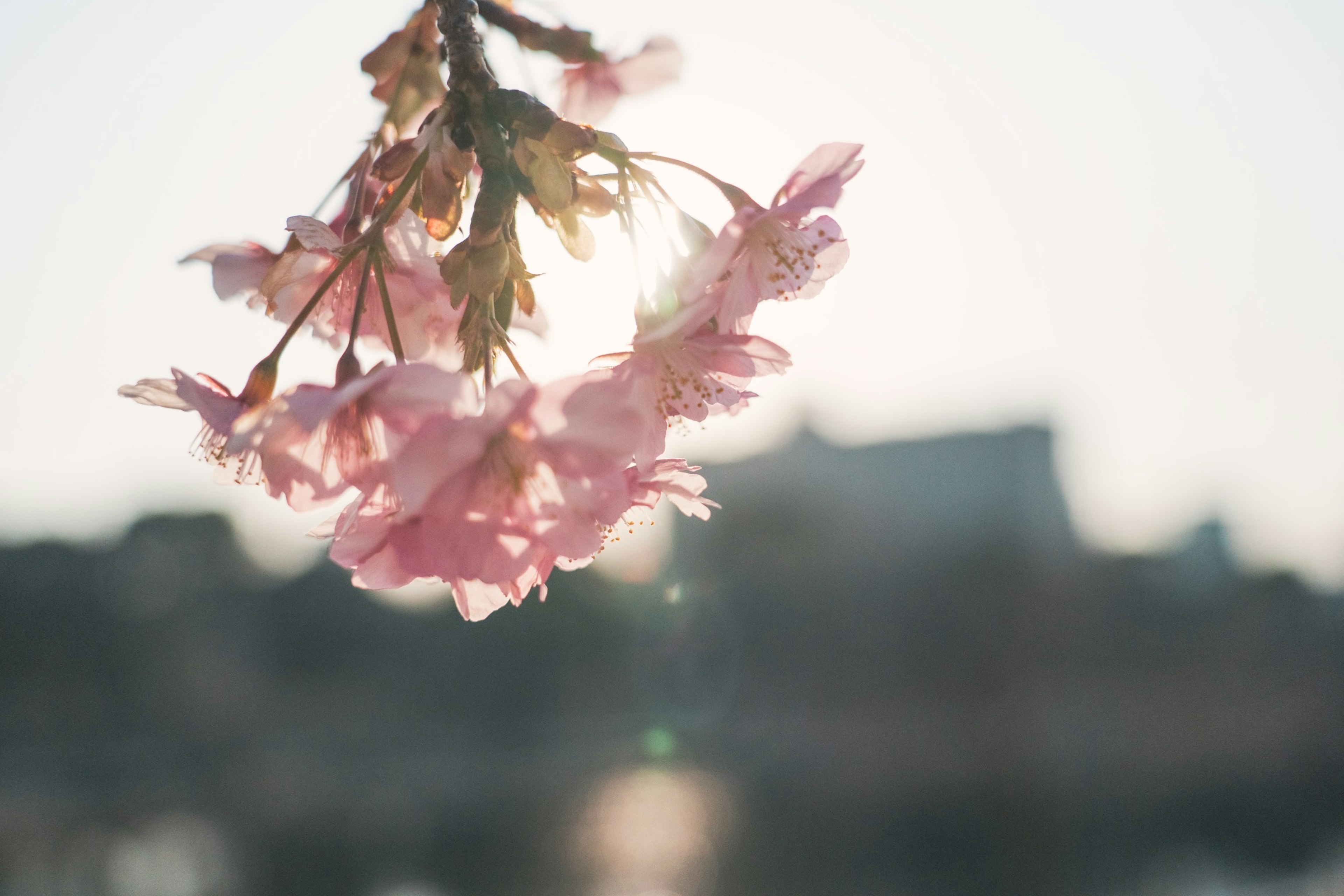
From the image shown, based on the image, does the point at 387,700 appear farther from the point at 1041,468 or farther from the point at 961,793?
the point at 1041,468

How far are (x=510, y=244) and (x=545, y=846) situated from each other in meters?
21.1

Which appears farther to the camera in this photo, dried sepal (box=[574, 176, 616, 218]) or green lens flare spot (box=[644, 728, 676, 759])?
green lens flare spot (box=[644, 728, 676, 759])

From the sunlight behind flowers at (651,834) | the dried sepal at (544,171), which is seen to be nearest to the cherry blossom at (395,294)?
the dried sepal at (544,171)

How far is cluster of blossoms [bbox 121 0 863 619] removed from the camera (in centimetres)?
57

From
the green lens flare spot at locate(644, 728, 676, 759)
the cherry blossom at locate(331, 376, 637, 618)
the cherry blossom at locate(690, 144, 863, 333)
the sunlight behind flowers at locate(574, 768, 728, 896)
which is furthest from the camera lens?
the green lens flare spot at locate(644, 728, 676, 759)

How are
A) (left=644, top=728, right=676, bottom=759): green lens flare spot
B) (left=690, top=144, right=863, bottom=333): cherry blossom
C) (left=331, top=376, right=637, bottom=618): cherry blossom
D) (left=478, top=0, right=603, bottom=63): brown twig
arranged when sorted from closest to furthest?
1. (left=331, top=376, right=637, bottom=618): cherry blossom
2. (left=690, top=144, right=863, bottom=333): cherry blossom
3. (left=478, top=0, right=603, bottom=63): brown twig
4. (left=644, top=728, right=676, bottom=759): green lens flare spot

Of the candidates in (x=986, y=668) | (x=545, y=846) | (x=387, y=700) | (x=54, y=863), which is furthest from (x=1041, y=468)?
(x=54, y=863)

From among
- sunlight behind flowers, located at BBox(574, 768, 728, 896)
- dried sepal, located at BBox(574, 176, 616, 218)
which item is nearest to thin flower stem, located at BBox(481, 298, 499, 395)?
dried sepal, located at BBox(574, 176, 616, 218)

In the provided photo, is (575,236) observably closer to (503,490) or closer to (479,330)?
(479,330)

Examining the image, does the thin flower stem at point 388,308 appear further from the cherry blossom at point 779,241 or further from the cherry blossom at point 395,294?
the cherry blossom at point 779,241

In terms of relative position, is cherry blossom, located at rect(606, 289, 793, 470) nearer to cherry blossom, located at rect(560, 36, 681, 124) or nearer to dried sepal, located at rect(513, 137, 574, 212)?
dried sepal, located at rect(513, 137, 574, 212)

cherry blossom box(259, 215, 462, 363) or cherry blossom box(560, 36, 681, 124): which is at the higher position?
cherry blossom box(560, 36, 681, 124)

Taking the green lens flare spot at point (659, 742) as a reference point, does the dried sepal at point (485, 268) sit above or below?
below

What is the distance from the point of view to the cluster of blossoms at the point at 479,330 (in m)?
0.57
